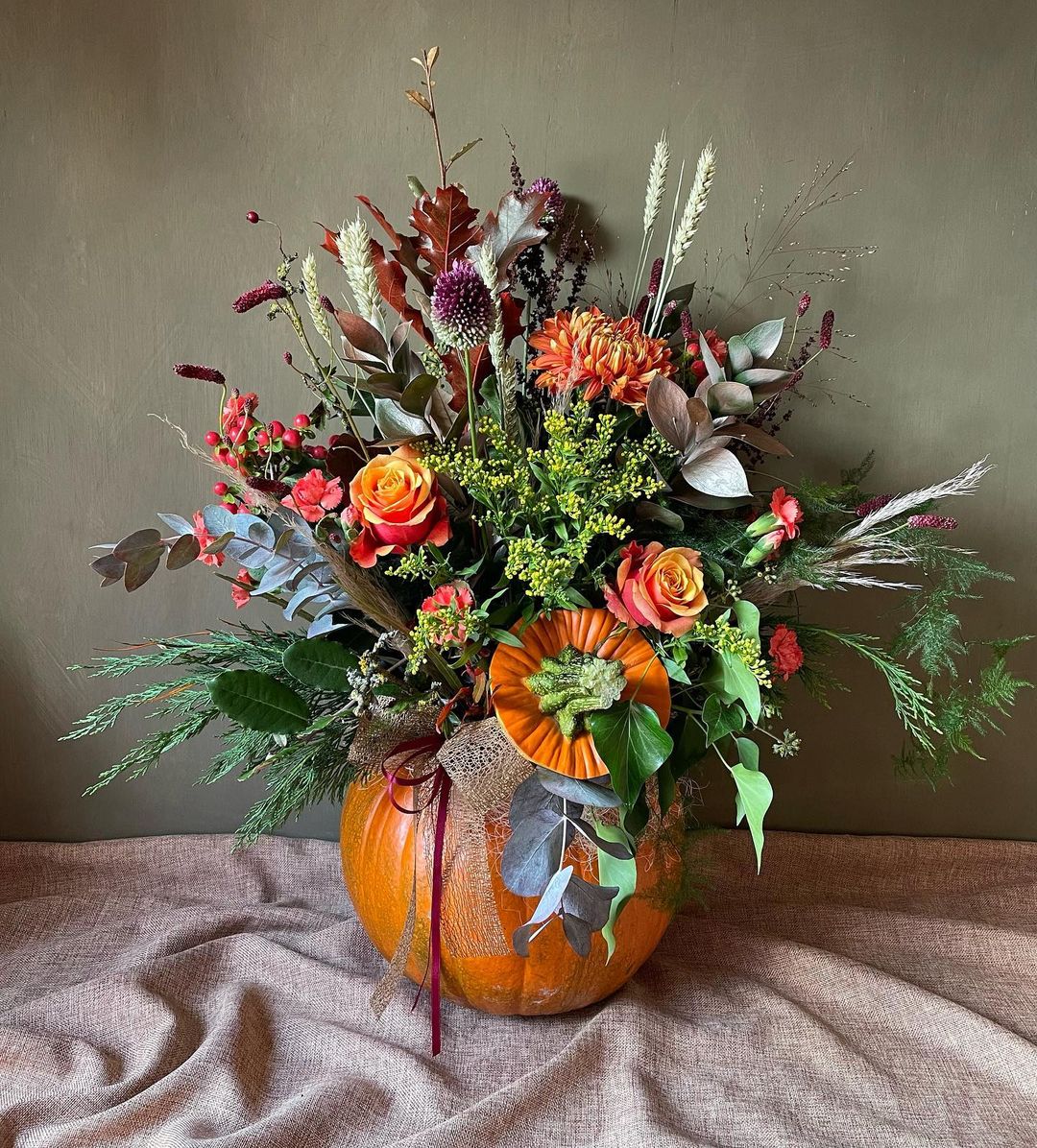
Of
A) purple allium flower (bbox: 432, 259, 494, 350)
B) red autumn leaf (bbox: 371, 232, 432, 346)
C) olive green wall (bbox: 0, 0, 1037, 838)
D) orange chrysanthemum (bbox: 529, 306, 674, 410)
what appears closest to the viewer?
purple allium flower (bbox: 432, 259, 494, 350)

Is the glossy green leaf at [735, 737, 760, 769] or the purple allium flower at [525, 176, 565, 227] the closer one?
the glossy green leaf at [735, 737, 760, 769]

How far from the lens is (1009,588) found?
1.27 m

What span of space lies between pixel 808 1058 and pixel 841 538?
0.53 metres

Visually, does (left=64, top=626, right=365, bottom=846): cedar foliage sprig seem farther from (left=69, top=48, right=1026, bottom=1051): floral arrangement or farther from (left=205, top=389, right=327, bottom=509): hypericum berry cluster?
(left=205, top=389, right=327, bottom=509): hypericum berry cluster

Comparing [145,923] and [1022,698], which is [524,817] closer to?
[145,923]

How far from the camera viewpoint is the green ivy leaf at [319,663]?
0.81m

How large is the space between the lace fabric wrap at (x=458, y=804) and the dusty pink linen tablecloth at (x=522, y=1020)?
12 cm

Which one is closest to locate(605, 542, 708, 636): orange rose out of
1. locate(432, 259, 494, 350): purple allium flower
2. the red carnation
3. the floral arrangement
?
the floral arrangement

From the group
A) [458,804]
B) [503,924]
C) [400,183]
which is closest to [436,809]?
[458,804]

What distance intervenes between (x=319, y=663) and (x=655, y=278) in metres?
0.63

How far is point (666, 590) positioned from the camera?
2.56 ft

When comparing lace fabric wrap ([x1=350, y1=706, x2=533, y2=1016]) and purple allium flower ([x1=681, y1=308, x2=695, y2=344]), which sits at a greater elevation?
purple allium flower ([x1=681, y1=308, x2=695, y2=344])

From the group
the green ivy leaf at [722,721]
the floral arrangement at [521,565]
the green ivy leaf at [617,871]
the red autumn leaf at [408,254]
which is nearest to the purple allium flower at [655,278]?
the floral arrangement at [521,565]

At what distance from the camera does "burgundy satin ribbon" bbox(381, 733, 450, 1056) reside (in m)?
0.87
